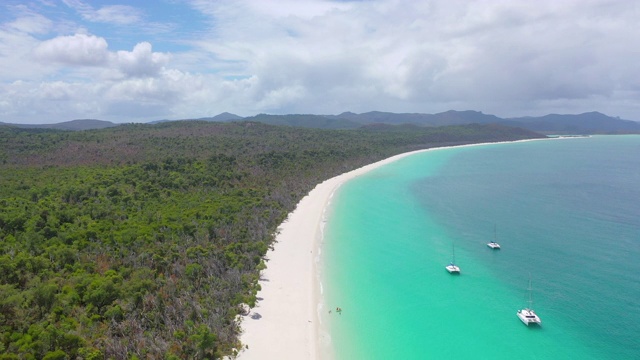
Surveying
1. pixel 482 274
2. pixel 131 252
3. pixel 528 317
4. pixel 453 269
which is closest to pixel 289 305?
pixel 131 252

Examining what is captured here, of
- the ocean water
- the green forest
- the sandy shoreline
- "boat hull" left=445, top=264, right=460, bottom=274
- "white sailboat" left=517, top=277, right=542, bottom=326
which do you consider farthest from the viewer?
"boat hull" left=445, top=264, right=460, bottom=274

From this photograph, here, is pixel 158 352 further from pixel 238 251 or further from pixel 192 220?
pixel 192 220

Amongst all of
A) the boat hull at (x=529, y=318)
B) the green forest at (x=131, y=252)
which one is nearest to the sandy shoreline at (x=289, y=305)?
the green forest at (x=131, y=252)

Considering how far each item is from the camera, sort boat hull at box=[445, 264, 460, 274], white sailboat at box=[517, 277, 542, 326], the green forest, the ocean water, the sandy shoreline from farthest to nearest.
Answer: boat hull at box=[445, 264, 460, 274] → white sailboat at box=[517, 277, 542, 326] → the ocean water → the sandy shoreline → the green forest

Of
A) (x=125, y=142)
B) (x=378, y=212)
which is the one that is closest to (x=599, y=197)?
(x=378, y=212)

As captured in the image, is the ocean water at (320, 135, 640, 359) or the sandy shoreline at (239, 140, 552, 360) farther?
the ocean water at (320, 135, 640, 359)

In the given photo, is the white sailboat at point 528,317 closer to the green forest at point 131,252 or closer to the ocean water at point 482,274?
the ocean water at point 482,274

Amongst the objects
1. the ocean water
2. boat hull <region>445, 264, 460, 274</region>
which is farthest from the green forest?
boat hull <region>445, 264, 460, 274</region>

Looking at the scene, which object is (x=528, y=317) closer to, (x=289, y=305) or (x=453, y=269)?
(x=453, y=269)

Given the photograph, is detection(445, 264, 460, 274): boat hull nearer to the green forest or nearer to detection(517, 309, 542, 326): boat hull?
detection(517, 309, 542, 326): boat hull
